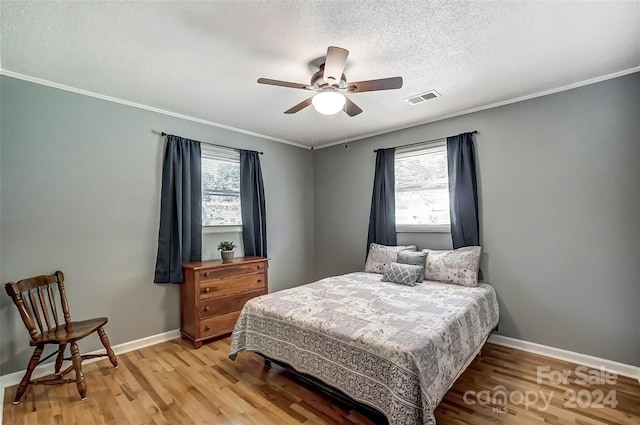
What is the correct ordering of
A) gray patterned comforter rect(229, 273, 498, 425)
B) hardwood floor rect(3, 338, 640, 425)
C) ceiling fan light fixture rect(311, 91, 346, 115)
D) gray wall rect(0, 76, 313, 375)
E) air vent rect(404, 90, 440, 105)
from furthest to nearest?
1. air vent rect(404, 90, 440, 105)
2. gray wall rect(0, 76, 313, 375)
3. ceiling fan light fixture rect(311, 91, 346, 115)
4. hardwood floor rect(3, 338, 640, 425)
5. gray patterned comforter rect(229, 273, 498, 425)

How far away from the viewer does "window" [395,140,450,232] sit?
361 centimetres

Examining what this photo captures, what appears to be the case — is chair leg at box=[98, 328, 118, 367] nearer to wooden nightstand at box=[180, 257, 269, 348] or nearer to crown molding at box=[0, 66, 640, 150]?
wooden nightstand at box=[180, 257, 269, 348]

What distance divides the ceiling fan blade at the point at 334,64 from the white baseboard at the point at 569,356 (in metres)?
3.09

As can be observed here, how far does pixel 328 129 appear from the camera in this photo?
4066 millimetres

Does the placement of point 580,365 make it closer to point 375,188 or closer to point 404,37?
point 375,188

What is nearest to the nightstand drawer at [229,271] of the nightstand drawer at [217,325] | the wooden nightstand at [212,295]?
the wooden nightstand at [212,295]

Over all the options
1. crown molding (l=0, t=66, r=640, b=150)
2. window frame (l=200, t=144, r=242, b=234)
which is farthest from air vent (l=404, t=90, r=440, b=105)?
window frame (l=200, t=144, r=242, b=234)

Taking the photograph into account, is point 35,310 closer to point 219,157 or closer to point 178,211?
point 178,211

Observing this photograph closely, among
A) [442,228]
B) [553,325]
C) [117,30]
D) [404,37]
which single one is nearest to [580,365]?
[553,325]

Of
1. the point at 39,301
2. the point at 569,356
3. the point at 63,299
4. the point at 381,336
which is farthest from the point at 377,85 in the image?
the point at 39,301

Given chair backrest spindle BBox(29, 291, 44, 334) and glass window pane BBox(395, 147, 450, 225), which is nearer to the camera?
chair backrest spindle BBox(29, 291, 44, 334)

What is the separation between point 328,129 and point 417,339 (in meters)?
3.05

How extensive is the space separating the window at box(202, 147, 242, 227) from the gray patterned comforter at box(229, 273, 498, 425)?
162 centimetres

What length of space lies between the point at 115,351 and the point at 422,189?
3901 mm
